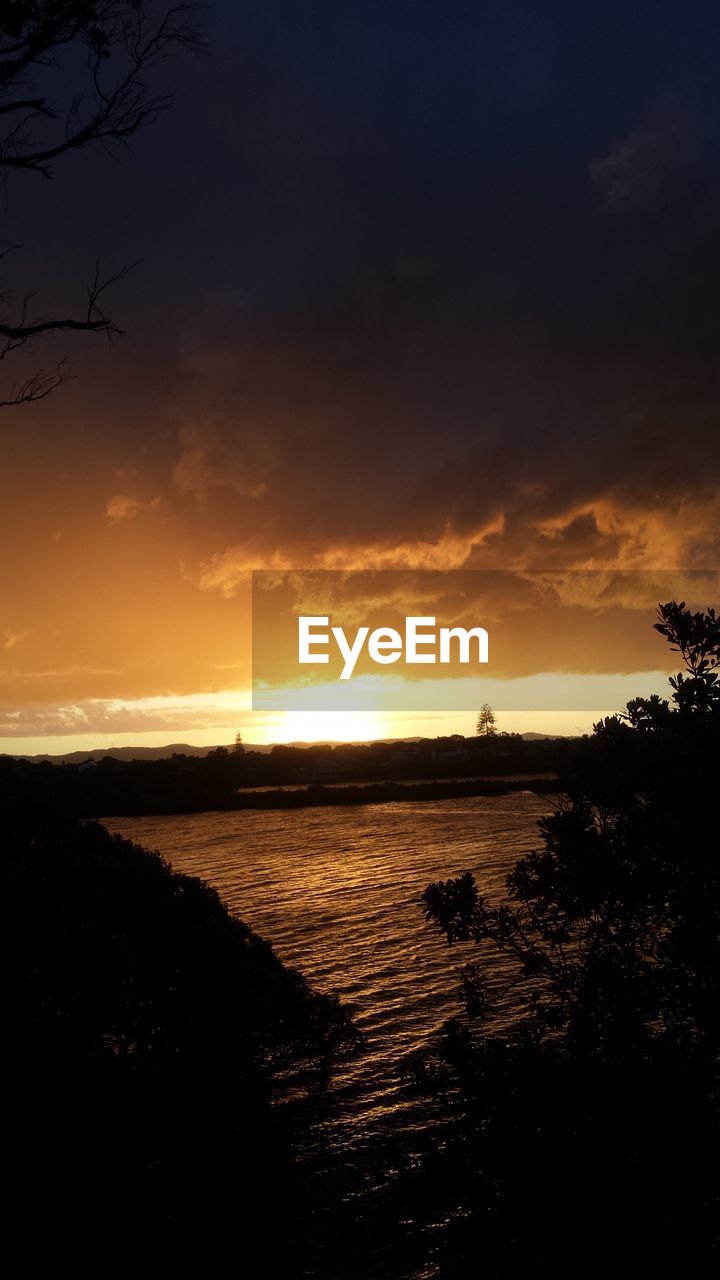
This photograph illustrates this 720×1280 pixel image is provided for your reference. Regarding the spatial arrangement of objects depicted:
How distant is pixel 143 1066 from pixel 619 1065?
628 cm

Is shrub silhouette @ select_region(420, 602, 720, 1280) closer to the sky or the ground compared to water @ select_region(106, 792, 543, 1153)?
closer to the sky

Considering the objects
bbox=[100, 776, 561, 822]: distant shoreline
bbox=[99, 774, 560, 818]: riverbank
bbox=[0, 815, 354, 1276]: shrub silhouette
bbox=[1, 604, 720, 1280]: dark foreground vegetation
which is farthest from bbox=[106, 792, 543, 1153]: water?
bbox=[99, 774, 560, 818]: riverbank

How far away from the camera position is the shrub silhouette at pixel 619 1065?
Answer: 23.0 feet

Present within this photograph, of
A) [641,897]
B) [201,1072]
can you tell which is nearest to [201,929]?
[201,1072]

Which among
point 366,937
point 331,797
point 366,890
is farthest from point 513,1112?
point 331,797

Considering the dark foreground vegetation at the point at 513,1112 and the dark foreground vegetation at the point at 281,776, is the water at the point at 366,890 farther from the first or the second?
the dark foreground vegetation at the point at 281,776

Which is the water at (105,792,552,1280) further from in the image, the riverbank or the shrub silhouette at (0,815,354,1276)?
the riverbank

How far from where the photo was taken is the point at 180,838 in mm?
39375

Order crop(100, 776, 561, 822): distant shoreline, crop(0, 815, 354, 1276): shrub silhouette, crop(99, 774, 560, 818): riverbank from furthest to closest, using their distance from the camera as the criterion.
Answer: crop(99, 774, 560, 818): riverbank → crop(100, 776, 561, 822): distant shoreline → crop(0, 815, 354, 1276): shrub silhouette

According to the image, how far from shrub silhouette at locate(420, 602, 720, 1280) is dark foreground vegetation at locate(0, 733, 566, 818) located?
3537cm

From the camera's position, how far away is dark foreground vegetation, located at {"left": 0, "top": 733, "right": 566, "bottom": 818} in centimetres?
5472

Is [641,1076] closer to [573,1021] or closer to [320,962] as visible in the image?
[573,1021]

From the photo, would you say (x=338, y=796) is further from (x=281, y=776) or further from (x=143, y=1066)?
(x=143, y=1066)

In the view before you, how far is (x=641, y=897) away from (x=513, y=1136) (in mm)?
2442
